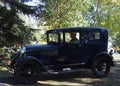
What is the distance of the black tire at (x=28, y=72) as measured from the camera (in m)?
13.4

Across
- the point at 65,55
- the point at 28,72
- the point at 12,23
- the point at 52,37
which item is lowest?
the point at 28,72

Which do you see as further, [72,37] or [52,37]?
[52,37]

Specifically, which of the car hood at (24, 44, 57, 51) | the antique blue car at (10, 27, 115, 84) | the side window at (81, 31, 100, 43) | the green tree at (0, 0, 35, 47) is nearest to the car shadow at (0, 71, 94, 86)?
the antique blue car at (10, 27, 115, 84)

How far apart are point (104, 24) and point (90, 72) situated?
28799 mm

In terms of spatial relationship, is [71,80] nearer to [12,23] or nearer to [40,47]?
[40,47]

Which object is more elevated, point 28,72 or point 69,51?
point 69,51

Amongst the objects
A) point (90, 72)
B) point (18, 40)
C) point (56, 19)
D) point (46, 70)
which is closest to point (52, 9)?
A: point (56, 19)

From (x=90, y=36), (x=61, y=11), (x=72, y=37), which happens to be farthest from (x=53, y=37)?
(x=61, y=11)

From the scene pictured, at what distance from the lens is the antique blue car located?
1354 cm

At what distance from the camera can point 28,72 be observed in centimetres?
1354

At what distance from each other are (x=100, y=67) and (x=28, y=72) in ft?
10.9

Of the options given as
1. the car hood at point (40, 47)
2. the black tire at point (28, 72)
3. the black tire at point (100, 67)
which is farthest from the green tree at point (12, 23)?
the black tire at point (28, 72)

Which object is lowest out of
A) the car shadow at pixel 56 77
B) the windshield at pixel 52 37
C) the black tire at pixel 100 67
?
the car shadow at pixel 56 77

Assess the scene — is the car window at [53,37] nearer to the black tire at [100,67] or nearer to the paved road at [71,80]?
the paved road at [71,80]
